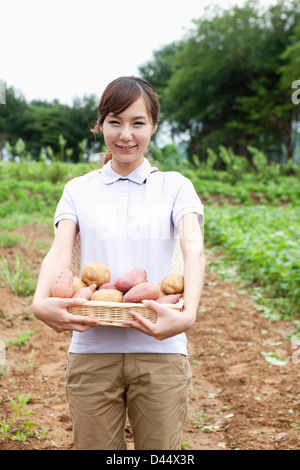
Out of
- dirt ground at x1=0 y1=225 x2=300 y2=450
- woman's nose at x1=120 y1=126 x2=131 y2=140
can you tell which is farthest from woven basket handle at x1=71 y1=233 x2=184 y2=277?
dirt ground at x1=0 y1=225 x2=300 y2=450

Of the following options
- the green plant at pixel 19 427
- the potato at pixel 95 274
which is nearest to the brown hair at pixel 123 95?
the potato at pixel 95 274

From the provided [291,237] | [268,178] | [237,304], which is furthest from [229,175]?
[237,304]

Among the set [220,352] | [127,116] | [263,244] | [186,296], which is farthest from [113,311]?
[263,244]

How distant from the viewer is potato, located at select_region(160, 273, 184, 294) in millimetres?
1556

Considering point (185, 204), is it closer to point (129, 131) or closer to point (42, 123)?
point (129, 131)

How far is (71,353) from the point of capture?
66.9 inches

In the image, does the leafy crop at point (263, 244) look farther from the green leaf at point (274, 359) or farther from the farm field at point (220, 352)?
the green leaf at point (274, 359)

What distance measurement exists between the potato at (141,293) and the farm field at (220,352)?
4.82 ft

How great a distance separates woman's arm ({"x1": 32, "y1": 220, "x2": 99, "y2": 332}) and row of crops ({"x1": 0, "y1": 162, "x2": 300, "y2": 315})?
11.4 feet

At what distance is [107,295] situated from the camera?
1.50m

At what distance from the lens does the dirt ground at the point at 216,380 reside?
9.30 ft

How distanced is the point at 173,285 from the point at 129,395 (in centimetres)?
43

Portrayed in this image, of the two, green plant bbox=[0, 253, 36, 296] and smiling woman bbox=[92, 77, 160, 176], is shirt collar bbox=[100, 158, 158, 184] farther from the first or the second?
green plant bbox=[0, 253, 36, 296]
